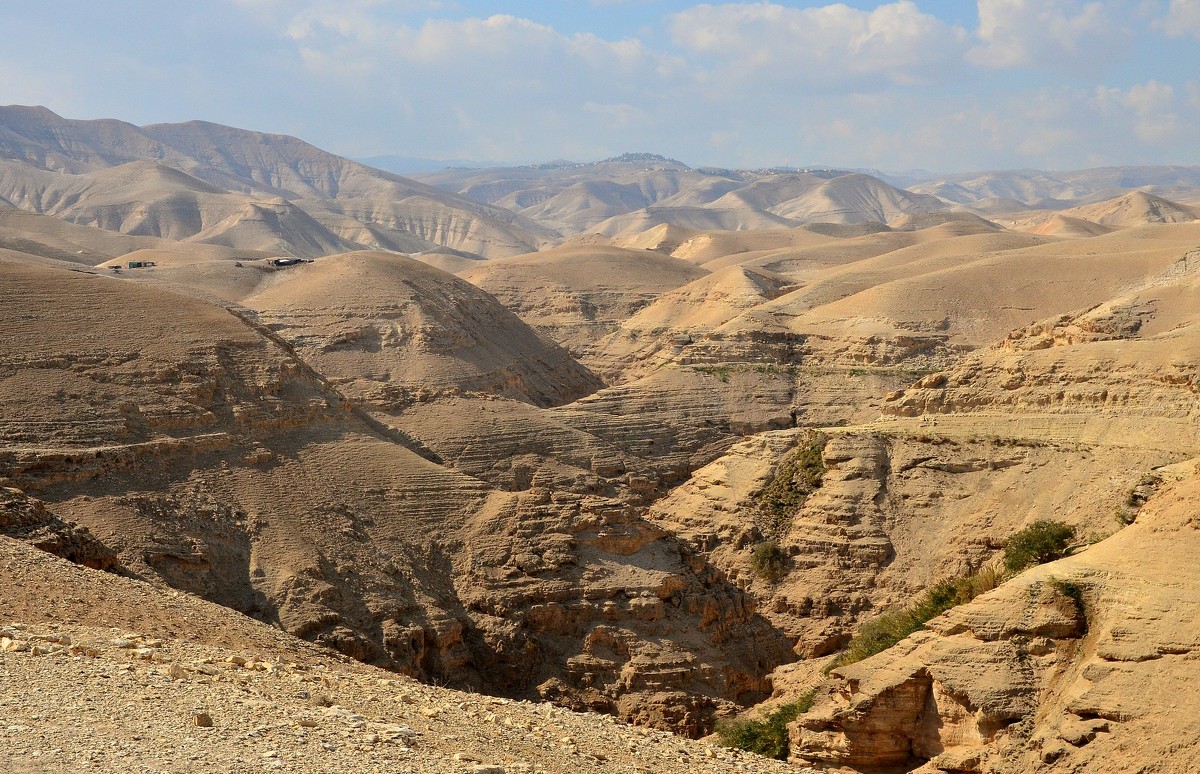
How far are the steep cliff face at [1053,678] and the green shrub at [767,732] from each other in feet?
4.28

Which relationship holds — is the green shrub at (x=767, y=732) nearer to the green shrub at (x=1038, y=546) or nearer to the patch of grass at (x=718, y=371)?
the green shrub at (x=1038, y=546)

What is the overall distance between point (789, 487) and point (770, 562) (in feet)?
8.13

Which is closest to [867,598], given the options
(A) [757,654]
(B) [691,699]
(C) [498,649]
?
(A) [757,654]

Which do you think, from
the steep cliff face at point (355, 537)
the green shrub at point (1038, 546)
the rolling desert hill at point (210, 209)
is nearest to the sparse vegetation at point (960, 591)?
the green shrub at point (1038, 546)

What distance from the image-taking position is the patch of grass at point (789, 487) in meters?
29.3

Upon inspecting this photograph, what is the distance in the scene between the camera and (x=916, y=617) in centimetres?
2017

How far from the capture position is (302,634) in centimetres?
2339

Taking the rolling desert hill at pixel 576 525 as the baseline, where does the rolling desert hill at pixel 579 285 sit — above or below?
above

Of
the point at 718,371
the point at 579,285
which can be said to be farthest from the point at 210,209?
the point at 718,371

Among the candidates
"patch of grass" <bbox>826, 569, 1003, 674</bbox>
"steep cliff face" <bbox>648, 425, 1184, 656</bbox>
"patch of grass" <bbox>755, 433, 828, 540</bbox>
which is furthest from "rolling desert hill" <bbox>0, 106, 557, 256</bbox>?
"patch of grass" <bbox>826, 569, 1003, 674</bbox>

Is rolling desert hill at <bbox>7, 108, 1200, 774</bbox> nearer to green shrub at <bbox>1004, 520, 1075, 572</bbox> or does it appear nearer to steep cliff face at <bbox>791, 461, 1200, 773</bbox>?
steep cliff face at <bbox>791, 461, 1200, 773</bbox>

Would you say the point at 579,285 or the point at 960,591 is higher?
the point at 579,285

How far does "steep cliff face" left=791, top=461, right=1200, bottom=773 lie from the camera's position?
13.6m

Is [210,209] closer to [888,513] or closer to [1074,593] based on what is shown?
[888,513]
